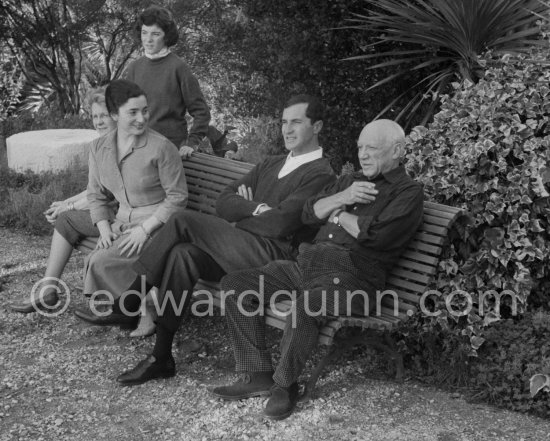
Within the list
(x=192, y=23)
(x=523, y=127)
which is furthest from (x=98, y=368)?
(x=192, y=23)

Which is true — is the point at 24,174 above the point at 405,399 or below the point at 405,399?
above

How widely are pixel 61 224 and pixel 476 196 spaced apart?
8.36 feet

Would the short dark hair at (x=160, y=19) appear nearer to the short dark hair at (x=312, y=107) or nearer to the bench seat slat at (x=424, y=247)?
the short dark hair at (x=312, y=107)

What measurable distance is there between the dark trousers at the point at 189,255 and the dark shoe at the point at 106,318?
0.59 metres

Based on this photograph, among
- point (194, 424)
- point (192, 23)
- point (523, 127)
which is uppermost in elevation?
point (192, 23)

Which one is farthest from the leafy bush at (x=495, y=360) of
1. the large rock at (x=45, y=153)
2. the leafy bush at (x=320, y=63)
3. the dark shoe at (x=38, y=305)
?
the large rock at (x=45, y=153)

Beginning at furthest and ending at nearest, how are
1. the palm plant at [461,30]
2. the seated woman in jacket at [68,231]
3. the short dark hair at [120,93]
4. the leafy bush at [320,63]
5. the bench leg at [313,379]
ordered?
the leafy bush at [320,63]
the palm plant at [461,30]
the seated woman in jacket at [68,231]
the short dark hair at [120,93]
the bench leg at [313,379]

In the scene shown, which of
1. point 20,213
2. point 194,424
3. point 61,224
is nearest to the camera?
point 194,424

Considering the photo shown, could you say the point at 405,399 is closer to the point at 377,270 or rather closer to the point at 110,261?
the point at 377,270

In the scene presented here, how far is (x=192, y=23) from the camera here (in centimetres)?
1118

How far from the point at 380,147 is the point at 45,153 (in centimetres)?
551

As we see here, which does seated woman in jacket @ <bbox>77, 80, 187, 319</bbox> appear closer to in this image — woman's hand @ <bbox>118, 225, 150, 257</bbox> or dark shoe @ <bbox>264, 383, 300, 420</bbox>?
woman's hand @ <bbox>118, 225, 150, 257</bbox>

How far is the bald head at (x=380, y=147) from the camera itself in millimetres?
4121

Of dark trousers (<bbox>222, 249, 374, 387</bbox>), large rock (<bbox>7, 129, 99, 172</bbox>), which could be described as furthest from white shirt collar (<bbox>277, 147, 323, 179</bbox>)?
large rock (<bbox>7, 129, 99, 172</bbox>)
